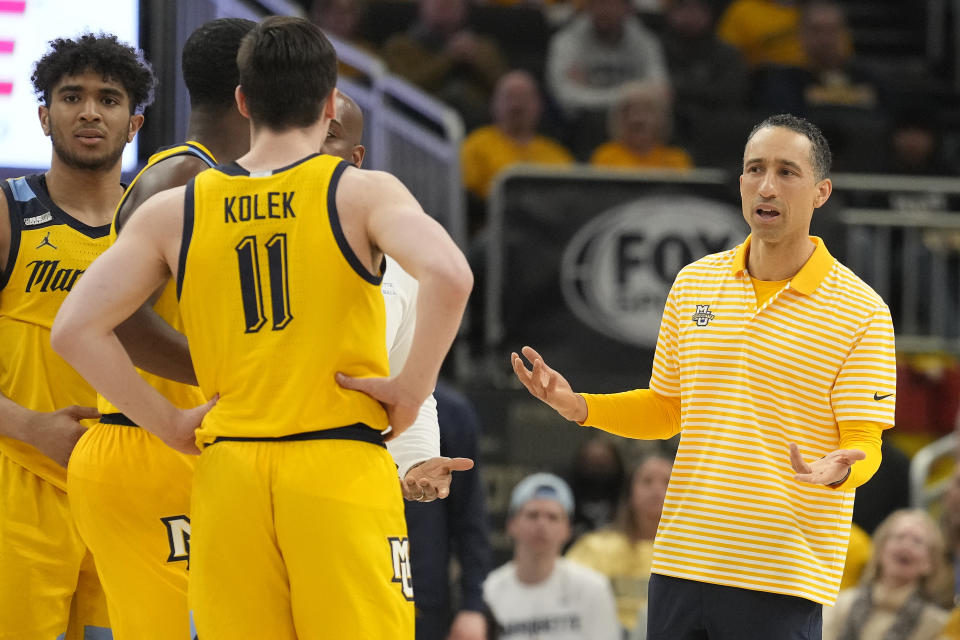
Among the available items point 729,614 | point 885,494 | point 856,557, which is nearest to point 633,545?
point 856,557

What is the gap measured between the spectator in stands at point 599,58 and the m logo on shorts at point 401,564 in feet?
28.0

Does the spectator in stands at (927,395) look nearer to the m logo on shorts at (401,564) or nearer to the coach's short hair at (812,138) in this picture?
the coach's short hair at (812,138)

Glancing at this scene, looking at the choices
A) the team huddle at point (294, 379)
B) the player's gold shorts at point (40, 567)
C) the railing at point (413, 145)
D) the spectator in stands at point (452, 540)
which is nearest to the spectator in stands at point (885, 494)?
the railing at point (413, 145)

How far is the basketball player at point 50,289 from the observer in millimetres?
4527

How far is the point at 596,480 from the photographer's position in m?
9.01

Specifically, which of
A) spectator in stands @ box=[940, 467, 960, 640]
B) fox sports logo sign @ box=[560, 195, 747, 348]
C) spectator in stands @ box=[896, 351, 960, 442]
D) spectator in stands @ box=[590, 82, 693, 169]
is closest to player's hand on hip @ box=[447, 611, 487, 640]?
spectator in stands @ box=[940, 467, 960, 640]

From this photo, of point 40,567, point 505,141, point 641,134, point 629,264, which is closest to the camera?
point 40,567

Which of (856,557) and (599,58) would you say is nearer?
(856,557)

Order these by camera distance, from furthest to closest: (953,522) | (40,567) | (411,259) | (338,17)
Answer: (338,17), (953,522), (40,567), (411,259)

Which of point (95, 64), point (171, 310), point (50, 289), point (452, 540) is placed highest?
point (95, 64)

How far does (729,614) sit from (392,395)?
118 cm

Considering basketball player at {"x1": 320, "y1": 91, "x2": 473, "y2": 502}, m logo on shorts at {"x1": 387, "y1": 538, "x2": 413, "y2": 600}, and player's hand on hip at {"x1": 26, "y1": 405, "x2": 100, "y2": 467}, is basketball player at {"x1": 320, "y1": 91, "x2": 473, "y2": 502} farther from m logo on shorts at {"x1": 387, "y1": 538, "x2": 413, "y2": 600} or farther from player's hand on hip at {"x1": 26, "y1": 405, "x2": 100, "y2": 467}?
player's hand on hip at {"x1": 26, "y1": 405, "x2": 100, "y2": 467}

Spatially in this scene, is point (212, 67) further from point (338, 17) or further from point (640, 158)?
point (338, 17)

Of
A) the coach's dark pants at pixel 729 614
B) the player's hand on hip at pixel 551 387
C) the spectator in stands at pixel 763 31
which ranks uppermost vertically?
the spectator in stands at pixel 763 31
